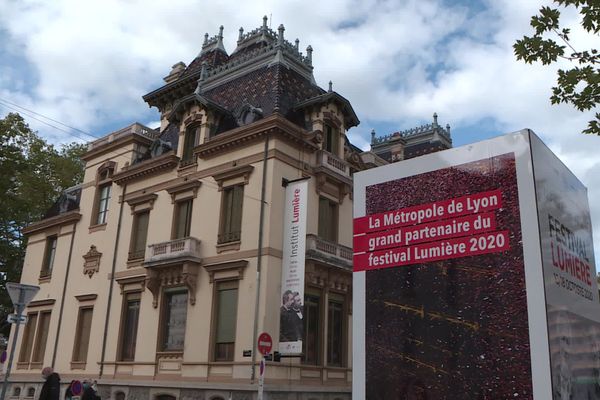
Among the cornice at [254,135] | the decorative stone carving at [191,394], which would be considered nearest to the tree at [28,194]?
the cornice at [254,135]

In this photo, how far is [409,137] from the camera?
110ft

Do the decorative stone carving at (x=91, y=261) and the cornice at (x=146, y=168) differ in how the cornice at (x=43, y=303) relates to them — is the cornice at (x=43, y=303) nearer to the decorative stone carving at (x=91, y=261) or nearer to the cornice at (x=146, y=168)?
the decorative stone carving at (x=91, y=261)

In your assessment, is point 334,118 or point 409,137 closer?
point 334,118

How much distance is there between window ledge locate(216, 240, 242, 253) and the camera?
20.8 metres

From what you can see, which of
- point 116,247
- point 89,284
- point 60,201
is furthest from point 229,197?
point 60,201

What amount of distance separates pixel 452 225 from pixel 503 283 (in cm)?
105

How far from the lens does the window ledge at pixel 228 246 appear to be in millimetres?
20750

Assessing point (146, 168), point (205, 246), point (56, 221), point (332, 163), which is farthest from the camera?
point (56, 221)

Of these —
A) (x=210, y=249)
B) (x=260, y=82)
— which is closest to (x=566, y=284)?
(x=210, y=249)

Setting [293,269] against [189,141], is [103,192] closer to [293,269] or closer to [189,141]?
[189,141]

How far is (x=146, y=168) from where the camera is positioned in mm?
25281

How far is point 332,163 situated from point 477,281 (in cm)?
1622

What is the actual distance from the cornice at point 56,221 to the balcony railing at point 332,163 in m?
13.6

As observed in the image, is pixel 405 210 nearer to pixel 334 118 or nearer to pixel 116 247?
pixel 334 118
